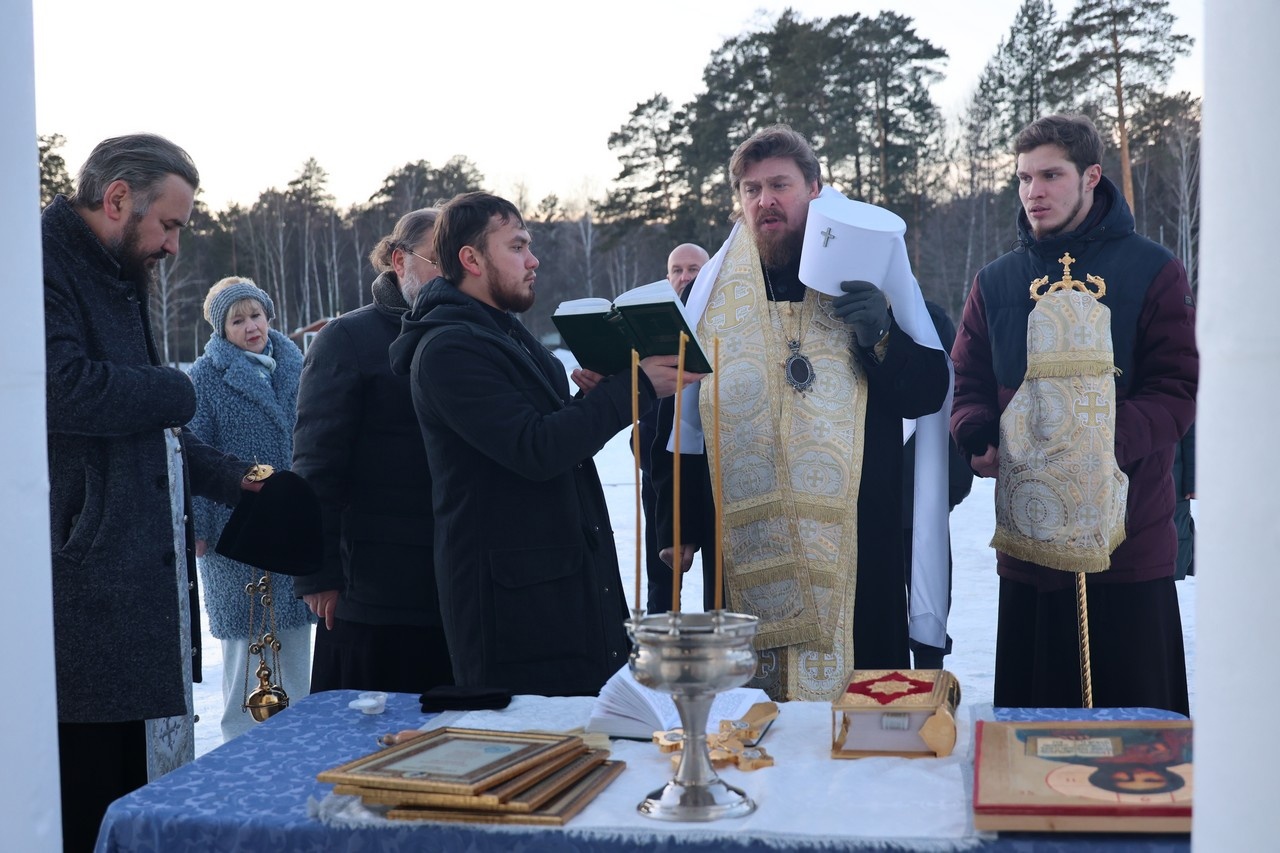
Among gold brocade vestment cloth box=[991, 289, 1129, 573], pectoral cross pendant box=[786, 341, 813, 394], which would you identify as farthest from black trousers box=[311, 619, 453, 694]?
gold brocade vestment cloth box=[991, 289, 1129, 573]

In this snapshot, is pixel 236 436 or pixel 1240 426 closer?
pixel 1240 426

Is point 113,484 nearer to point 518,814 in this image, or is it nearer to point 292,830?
point 292,830

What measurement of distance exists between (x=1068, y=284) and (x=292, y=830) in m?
2.40

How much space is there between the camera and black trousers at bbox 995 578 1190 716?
320cm

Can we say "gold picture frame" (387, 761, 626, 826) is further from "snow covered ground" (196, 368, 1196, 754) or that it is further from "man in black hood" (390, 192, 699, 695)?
"snow covered ground" (196, 368, 1196, 754)

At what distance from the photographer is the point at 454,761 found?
1.70m

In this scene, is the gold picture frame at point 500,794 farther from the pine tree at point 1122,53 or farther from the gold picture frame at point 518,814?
the pine tree at point 1122,53

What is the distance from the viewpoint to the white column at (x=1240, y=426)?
89 centimetres

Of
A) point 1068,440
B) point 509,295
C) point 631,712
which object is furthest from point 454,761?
point 1068,440

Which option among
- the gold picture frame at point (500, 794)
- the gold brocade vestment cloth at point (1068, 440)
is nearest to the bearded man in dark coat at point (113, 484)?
the gold picture frame at point (500, 794)

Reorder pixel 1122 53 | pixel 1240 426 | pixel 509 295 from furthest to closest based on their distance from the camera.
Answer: pixel 1122 53, pixel 509 295, pixel 1240 426

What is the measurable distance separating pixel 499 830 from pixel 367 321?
2.29 m

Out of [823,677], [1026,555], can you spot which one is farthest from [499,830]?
[1026,555]

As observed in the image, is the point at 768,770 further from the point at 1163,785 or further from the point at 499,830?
the point at 1163,785
